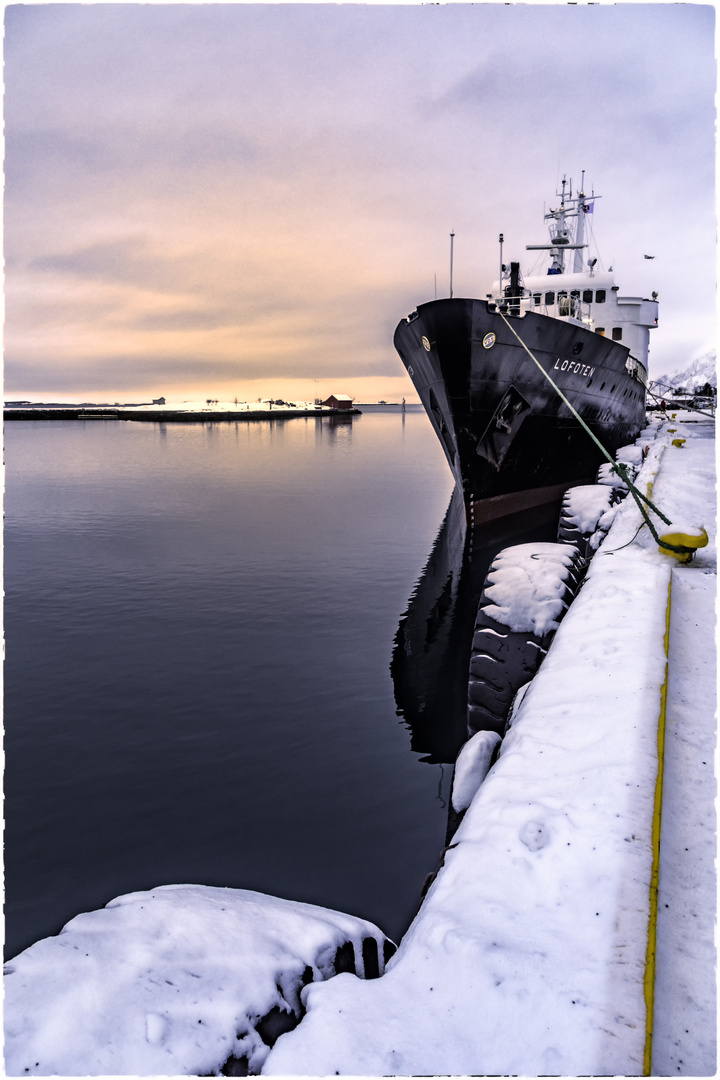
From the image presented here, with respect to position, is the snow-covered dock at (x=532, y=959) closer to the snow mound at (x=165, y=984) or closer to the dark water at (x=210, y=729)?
the snow mound at (x=165, y=984)

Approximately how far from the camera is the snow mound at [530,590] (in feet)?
17.8

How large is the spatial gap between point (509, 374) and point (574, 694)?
36.8ft

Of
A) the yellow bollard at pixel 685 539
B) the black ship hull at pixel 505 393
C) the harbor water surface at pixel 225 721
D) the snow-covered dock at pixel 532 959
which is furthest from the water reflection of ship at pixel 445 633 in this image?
the snow-covered dock at pixel 532 959

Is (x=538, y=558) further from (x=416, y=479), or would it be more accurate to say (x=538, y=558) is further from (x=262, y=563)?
(x=416, y=479)

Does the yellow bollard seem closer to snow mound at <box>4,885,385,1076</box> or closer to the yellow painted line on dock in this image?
the yellow painted line on dock

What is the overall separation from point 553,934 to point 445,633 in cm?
862

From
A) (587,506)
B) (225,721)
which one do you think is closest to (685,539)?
(587,506)

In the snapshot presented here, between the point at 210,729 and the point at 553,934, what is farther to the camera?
the point at 210,729

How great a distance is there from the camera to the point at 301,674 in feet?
27.9

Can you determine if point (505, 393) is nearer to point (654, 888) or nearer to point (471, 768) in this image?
point (471, 768)

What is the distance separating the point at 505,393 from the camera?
44.5ft

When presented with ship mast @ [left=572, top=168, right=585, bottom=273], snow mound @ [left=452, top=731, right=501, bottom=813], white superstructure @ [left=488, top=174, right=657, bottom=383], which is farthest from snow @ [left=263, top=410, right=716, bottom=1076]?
ship mast @ [left=572, top=168, right=585, bottom=273]

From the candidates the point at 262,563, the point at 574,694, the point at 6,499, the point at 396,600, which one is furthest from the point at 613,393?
the point at 6,499

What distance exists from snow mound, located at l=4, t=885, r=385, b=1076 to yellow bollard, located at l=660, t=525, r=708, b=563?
5.01 m
